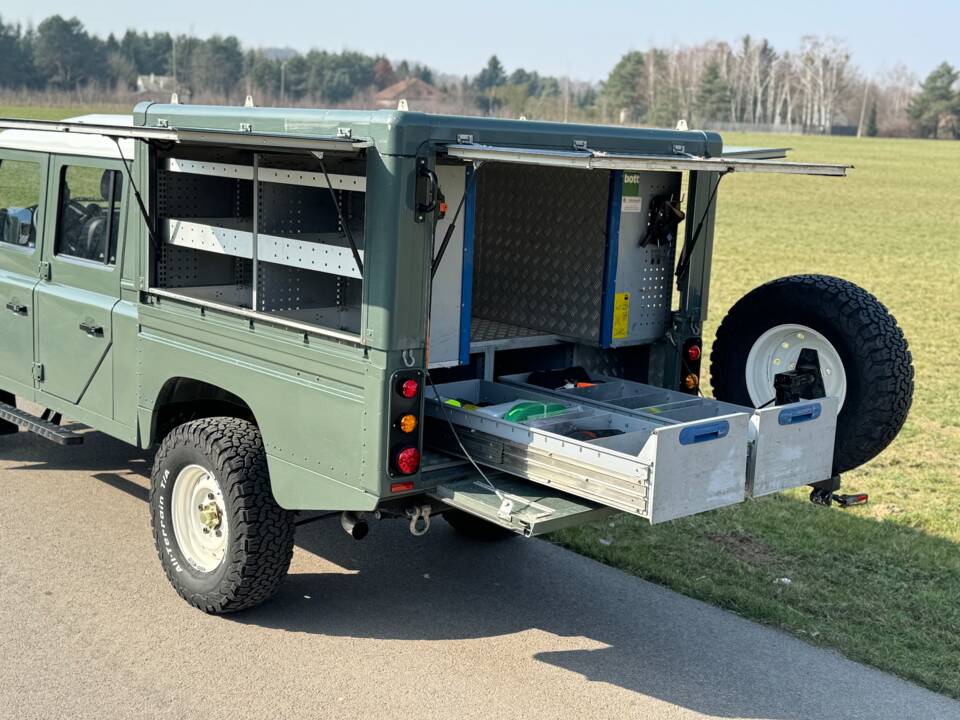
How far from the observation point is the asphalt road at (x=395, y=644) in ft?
15.4

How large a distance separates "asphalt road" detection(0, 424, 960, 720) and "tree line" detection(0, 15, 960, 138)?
237ft

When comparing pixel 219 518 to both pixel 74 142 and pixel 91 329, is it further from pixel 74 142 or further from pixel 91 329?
pixel 74 142

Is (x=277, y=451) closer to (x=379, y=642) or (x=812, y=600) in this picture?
(x=379, y=642)

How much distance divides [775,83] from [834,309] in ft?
499

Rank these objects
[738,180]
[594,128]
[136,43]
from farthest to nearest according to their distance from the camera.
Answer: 1. [136,43]
2. [738,180]
3. [594,128]

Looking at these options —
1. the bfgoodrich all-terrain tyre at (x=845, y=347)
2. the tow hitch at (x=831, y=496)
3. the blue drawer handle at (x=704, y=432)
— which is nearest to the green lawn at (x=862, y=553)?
the tow hitch at (x=831, y=496)

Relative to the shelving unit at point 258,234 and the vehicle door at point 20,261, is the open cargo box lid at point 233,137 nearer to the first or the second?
the shelving unit at point 258,234

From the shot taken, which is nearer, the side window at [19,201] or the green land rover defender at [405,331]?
the green land rover defender at [405,331]

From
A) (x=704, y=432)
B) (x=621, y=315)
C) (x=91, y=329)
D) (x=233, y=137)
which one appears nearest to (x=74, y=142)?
(x=91, y=329)

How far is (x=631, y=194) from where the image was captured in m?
5.80

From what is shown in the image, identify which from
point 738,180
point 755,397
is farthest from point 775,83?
point 755,397

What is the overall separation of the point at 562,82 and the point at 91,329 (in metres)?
173

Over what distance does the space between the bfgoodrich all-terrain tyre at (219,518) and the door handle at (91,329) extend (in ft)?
2.75

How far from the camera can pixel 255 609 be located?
5.53 metres
